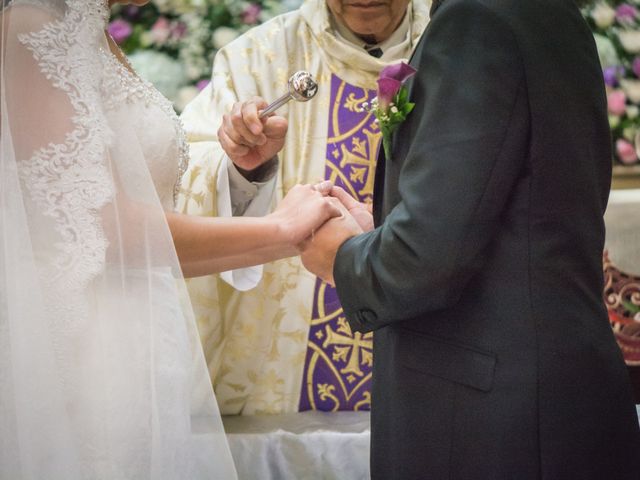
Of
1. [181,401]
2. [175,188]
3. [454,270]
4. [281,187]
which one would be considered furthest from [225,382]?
[454,270]

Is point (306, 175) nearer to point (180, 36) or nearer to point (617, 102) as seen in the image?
point (180, 36)

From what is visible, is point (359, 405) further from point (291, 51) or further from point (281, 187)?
point (291, 51)

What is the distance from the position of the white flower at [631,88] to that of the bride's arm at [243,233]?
1.85m

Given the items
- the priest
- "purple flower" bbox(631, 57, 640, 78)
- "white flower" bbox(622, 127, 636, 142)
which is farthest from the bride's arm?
"purple flower" bbox(631, 57, 640, 78)

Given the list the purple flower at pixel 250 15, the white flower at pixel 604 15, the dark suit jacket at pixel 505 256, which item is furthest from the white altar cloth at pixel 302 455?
the white flower at pixel 604 15

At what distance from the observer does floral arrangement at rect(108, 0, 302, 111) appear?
373cm

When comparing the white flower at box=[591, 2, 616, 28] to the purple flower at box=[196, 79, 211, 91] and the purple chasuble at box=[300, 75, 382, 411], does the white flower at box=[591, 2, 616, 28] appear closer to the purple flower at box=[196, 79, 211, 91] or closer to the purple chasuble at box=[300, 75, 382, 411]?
the purple chasuble at box=[300, 75, 382, 411]

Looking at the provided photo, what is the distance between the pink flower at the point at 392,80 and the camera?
5.58 ft

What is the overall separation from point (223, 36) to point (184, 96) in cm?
30

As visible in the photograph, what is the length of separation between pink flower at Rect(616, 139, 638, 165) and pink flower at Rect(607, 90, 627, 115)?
0.12 m

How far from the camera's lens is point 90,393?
6.20ft

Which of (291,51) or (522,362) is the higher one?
(291,51)

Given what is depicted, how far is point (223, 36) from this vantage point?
12.3ft

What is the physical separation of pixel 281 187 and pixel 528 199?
1.76 m
